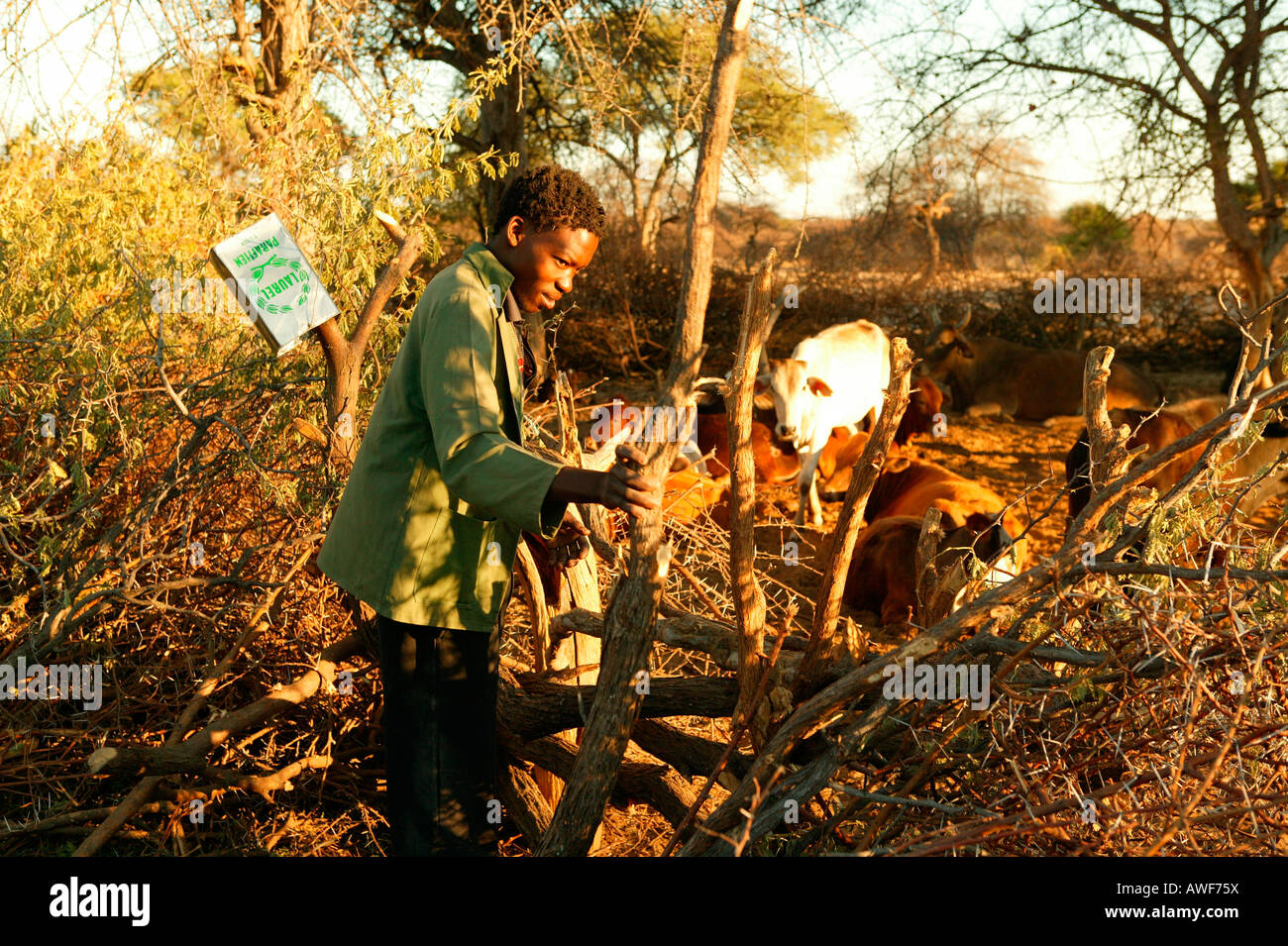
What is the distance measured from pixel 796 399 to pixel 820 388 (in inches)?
7.8

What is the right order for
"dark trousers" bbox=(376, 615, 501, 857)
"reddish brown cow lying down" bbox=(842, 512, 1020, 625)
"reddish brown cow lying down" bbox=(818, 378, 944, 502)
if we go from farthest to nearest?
"reddish brown cow lying down" bbox=(818, 378, 944, 502), "reddish brown cow lying down" bbox=(842, 512, 1020, 625), "dark trousers" bbox=(376, 615, 501, 857)

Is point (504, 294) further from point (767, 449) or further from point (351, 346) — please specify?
point (767, 449)

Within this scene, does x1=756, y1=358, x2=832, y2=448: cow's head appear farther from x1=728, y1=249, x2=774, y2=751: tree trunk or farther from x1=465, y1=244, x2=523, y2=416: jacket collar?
x1=465, y1=244, x2=523, y2=416: jacket collar

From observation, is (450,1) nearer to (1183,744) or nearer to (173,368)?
(173,368)

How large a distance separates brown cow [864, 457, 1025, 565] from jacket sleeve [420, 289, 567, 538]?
3723mm

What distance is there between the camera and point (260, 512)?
4.20 metres

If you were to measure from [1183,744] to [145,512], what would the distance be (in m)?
3.36

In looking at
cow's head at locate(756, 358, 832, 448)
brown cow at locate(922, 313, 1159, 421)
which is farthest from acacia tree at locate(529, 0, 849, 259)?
brown cow at locate(922, 313, 1159, 421)

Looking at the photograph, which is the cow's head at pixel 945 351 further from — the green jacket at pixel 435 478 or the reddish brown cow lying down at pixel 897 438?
the green jacket at pixel 435 478

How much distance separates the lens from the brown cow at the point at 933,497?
5961 mm

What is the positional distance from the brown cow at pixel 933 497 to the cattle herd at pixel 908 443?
0.04 ft

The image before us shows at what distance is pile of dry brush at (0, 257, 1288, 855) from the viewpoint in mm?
2523

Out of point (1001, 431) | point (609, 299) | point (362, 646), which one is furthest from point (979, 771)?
point (609, 299)

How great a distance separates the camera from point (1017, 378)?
1204 cm
